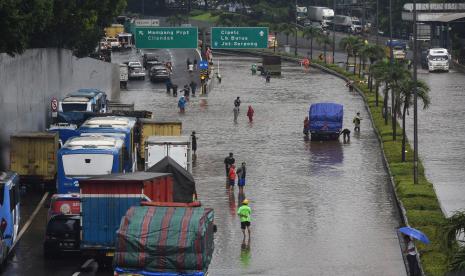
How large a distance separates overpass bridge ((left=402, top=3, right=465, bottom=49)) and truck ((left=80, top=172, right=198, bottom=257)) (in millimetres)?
91400

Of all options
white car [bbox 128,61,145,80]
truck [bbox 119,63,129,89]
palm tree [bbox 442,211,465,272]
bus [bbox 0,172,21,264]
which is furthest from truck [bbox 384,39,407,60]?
palm tree [bbox 442,211,465,272]

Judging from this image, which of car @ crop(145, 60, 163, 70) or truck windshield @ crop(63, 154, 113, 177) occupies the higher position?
truck windshield @ crop(63, 154, 113, 177)

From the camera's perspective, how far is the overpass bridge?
412 ft

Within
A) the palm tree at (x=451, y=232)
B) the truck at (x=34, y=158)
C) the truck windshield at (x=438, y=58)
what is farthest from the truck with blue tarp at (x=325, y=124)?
the truck windshield at (x=438, y=58)

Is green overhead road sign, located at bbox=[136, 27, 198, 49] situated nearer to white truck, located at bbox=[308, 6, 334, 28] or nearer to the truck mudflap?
white truck, located at bbox=[308, 6, 334, 28]

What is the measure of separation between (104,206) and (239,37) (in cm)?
6795

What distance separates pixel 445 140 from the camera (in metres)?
67.2

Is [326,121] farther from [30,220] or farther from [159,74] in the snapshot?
[159,74]

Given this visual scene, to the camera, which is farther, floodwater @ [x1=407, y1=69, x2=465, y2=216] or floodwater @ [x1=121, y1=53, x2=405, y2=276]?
floodwater @ [x1=407, y1=69, x2=465, y2=216]

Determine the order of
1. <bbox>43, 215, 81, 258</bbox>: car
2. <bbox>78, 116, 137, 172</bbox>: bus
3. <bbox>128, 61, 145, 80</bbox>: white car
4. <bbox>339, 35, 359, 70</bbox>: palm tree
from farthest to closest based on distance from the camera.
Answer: <bbox>339, 35, 359, 70</bbox>: palm tree
<bbox>128, 61, 145, 80</bbox>: white car
<bbox>78, 116, 137, 172</bbox>: bus
<bbox>43, 215, 81, 258</bbox>: car

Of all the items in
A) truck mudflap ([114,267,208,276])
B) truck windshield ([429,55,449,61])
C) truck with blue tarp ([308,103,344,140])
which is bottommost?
truck with blue tarp ([308,103,344,140])

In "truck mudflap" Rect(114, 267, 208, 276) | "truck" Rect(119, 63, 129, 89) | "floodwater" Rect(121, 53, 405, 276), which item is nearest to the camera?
"truck mudflap" Rect(114, 267, 208, 276)

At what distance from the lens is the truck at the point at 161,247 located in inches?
1154

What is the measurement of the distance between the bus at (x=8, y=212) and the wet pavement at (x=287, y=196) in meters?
0.65
